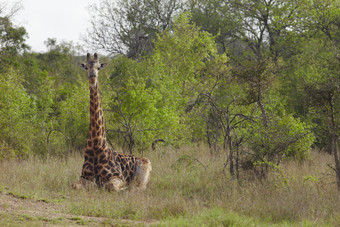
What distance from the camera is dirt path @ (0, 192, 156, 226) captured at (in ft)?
21.1

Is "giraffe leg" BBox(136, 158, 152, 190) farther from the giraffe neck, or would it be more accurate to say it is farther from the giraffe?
the giraffe neck

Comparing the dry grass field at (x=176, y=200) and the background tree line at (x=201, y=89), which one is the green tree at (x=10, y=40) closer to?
the background tree line at (x=201, y=89)

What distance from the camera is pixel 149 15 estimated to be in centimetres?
3164

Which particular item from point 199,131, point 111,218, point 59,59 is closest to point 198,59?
point 199,131

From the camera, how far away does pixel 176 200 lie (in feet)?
26.1

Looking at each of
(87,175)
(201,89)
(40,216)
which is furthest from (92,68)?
(201,89)

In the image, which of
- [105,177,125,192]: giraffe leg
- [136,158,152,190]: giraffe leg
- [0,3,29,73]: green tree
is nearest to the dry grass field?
[105,177,125,192]: giraffe leg

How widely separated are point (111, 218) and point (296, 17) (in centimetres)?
2284

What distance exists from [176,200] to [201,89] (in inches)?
298

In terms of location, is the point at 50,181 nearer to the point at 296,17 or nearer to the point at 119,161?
the point at 119,161

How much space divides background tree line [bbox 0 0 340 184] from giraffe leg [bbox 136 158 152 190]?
7.16 ft

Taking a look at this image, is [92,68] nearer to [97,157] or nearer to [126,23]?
[97,157]

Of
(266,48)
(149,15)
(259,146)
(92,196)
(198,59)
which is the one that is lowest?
(92,196)

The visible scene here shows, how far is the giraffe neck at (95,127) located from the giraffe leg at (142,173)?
120 cm
